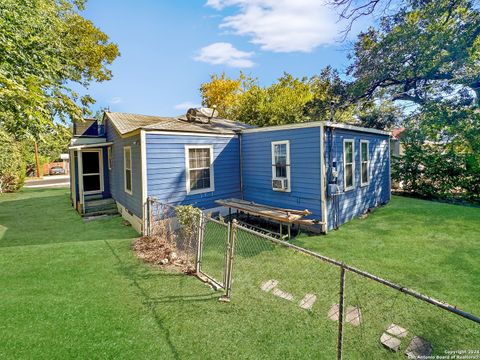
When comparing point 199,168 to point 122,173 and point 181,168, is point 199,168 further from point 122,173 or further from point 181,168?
point 122,173

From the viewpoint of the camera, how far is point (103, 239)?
707cm

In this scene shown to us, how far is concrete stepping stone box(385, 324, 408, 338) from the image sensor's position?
3144mm

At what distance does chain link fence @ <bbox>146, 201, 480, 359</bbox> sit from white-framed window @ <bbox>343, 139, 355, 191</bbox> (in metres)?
3.94

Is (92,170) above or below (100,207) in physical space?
above

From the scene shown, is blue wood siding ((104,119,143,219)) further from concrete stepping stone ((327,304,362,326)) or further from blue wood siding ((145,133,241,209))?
concrete stepping stone ((327,304,362,326))

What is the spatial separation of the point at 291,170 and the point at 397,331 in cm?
523

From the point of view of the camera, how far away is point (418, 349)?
9.53ft

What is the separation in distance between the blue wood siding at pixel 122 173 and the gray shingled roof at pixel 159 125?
411mm

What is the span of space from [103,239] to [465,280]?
8.02m

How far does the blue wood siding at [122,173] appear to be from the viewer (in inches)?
301

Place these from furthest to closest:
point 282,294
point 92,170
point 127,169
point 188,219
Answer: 1. point 92,170
2. point 127,169
3. point 188,219
4. point 282,294

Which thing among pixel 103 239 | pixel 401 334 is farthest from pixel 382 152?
pixel 103 239

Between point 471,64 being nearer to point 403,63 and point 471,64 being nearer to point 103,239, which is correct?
point 403,63

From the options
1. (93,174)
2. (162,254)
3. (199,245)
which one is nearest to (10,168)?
(93,174)
